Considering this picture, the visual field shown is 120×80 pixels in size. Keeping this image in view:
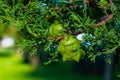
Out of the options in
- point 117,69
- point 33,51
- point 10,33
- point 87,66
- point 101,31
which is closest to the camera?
point 101,31

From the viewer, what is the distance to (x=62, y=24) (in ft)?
11.2

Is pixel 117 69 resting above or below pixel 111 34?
below

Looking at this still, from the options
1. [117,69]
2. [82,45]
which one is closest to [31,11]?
[82,45]

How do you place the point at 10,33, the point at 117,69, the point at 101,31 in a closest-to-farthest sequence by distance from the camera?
1. the point at 101,31
2. the point at 117,69
3. the point at 10,33

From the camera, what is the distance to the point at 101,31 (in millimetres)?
3260

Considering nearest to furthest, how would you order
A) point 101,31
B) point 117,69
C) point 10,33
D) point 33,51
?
point 101,31
point 33,51
point 117,69
point 10,33

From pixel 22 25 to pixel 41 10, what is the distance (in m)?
0.19

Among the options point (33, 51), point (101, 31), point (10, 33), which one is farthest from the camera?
point (10, 33)

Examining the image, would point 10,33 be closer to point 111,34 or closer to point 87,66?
point 87,66

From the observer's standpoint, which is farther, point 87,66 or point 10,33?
point 10,33

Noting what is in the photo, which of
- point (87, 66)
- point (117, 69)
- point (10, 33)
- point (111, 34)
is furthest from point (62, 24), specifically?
point (10, 33)

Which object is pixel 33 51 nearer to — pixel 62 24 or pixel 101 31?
pixel 62 24

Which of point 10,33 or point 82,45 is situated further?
point 10,33

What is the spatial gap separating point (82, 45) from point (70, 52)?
0.15 meters
